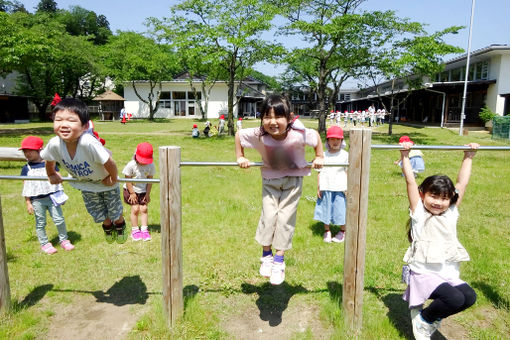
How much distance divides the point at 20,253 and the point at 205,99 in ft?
150

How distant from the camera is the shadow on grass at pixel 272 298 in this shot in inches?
151

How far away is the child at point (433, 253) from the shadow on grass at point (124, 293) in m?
2.78

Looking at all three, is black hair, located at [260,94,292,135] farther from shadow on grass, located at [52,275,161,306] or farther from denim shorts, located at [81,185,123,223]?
shadow on grass, located at [52,275,161,306]

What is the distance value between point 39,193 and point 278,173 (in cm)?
350

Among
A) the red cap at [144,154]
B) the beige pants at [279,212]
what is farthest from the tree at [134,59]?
the beige pants at [279,212]

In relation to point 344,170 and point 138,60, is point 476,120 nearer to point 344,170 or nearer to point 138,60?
point 344,170

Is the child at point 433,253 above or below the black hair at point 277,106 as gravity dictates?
below

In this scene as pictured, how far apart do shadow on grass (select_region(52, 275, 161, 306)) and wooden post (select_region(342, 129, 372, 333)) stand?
7.21 feet

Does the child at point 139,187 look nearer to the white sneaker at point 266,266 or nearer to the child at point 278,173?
the child at point 278,173

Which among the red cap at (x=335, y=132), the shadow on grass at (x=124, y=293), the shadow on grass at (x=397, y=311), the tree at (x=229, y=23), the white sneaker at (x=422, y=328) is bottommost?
the shadow on grass at (x=124, y=293)

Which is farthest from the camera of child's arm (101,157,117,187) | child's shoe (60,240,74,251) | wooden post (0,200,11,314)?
child's shoe (60,240,74,251)

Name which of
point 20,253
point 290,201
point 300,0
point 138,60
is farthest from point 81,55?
point 290,201

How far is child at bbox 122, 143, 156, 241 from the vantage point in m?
5.35

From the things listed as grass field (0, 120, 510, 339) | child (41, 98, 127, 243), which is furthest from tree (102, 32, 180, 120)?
child (41, 98, 127, 243)
